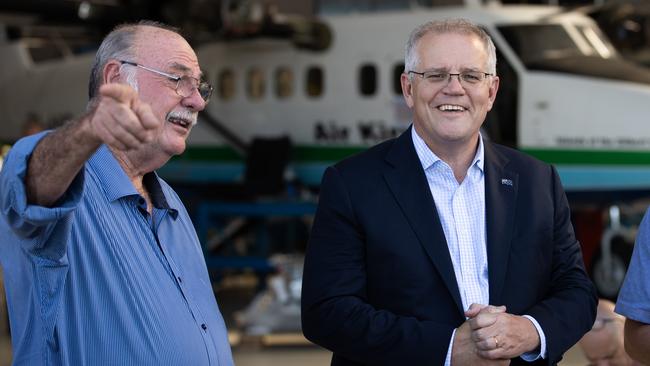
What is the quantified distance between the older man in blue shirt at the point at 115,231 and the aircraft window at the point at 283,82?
8.74 metres

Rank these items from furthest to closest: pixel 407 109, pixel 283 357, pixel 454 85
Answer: pixel 407 109, pixel 283 357, pixel 454 85

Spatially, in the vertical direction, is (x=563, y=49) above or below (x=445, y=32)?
below

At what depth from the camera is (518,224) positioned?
3008 mm

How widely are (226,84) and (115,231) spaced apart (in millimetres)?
9765

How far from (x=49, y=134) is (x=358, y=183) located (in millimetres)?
1078

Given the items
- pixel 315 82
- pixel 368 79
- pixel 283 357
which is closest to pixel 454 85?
pixel 283 357

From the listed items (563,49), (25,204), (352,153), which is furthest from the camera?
(352,153)

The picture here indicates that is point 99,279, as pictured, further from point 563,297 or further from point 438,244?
point 563,297

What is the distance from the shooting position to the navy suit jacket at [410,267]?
2.86m

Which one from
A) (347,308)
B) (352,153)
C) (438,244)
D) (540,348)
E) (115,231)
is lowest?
(352,153)

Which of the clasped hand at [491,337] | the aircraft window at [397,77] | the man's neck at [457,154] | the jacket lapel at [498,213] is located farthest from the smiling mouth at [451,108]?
the aircraft window at [397,77]

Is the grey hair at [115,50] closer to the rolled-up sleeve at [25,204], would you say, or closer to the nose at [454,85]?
the rolled-up sleeve at [25,204]

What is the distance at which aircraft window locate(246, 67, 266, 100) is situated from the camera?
39.4 feet

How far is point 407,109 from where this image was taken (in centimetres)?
1092
